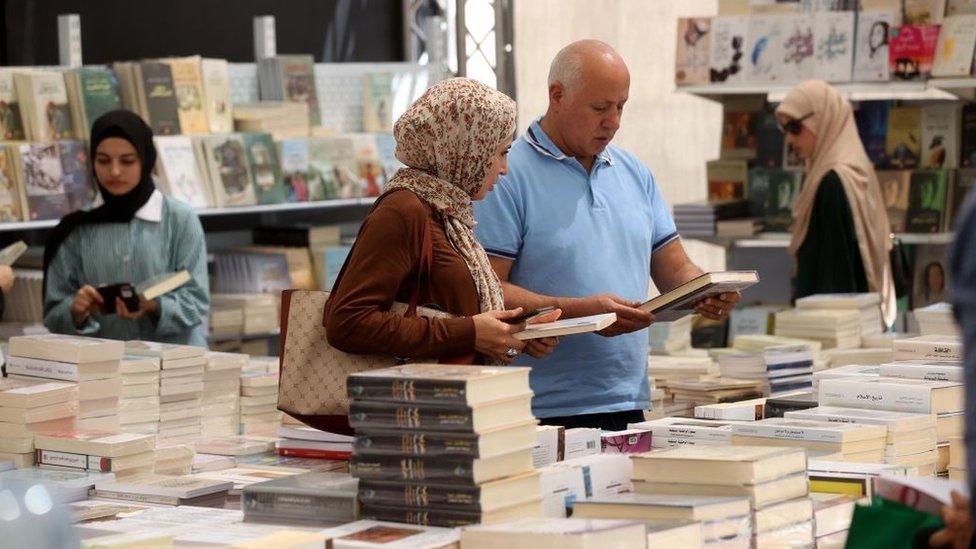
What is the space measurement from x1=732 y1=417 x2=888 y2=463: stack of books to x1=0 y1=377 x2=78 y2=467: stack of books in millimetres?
1670

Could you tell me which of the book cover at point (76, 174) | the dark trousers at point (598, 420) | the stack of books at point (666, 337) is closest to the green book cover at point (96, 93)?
the book cover at point (76, 174)

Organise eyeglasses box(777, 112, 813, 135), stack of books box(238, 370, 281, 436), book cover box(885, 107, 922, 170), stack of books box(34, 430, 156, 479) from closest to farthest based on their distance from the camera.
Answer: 1. stack of books box(34, 430, 156, 479)
2. stack of books box(238, 370, 281, 436)
3. eyeglasses box(777, 112, 813, 135)
4. book cover box(885, 107, 922, 170)

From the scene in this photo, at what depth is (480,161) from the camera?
3.29 metres

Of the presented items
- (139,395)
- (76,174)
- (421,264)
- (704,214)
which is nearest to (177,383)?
(139,395)

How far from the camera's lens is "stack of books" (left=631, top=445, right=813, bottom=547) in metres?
2.69

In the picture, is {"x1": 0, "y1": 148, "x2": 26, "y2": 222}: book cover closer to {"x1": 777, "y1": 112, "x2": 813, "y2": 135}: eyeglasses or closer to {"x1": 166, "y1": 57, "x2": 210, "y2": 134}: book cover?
{"x1": 166, "y1": 57, "x2": 210, "y2": 134}: book cover

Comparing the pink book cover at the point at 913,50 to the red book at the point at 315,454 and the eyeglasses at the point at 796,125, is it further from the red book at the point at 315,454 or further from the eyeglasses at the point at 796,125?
the red book at the point at 315,454

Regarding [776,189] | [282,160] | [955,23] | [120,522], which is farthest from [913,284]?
[120,522]

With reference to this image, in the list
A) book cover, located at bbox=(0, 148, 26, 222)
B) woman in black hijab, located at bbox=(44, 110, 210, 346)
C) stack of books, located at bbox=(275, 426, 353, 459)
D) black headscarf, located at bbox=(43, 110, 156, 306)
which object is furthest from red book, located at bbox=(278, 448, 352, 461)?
book cover, located at bbox=(0, 148, 26, 222)

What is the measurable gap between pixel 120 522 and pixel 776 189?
4.99 metres

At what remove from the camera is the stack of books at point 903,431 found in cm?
326

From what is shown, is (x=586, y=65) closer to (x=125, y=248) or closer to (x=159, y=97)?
(x=125, y=248)

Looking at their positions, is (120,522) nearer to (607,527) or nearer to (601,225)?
(607,527)

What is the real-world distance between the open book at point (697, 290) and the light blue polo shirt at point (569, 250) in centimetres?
17
